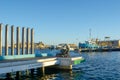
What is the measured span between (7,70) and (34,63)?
6.75 metres

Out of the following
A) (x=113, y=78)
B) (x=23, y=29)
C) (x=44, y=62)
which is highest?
(x=23, y=29)

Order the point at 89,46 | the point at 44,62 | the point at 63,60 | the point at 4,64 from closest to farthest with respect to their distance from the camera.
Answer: the point at 4,64 < the point at 44,62 < the point at 63,60 < the point at 89,46

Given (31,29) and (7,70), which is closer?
(7,70)

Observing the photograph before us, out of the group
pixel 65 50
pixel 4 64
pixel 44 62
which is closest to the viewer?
pixel 4 64

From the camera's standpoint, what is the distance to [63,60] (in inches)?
1806

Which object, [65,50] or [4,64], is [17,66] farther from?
[65,50]

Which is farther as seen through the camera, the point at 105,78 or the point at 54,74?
the point at 54,74

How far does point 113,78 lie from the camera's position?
39938 mm

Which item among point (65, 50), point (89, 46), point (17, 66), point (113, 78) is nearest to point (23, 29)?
point (65, 50)

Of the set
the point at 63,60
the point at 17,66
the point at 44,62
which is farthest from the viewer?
the point at 63,60

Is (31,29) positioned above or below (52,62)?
above

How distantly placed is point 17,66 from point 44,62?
800 centimetres

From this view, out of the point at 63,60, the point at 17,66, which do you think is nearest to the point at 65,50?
the point at 63,60

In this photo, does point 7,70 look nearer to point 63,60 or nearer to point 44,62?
point 44,62
